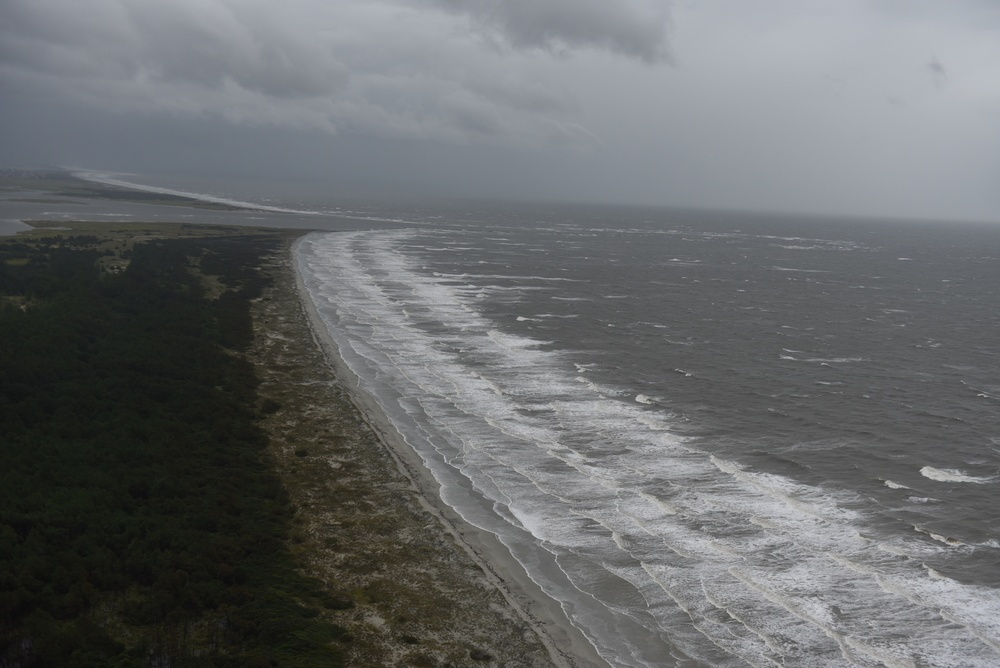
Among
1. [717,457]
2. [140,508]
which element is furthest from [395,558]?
[717,457]

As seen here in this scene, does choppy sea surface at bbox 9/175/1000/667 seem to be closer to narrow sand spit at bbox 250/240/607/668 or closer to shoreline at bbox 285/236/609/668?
shoreline at bbox 285/236/609/668

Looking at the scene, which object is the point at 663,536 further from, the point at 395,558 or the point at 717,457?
the point at 395,558

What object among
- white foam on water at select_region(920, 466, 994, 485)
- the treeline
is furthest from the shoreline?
white foam on water at select_region(920, 466, 994, 485)

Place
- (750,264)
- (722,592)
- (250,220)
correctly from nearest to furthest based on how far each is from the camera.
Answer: (722,592), (750,264), (250,220)

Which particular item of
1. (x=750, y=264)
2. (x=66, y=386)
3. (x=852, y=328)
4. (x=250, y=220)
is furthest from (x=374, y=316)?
(x=250, y=220)

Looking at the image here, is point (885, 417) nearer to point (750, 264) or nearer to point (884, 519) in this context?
point (884, 519)
